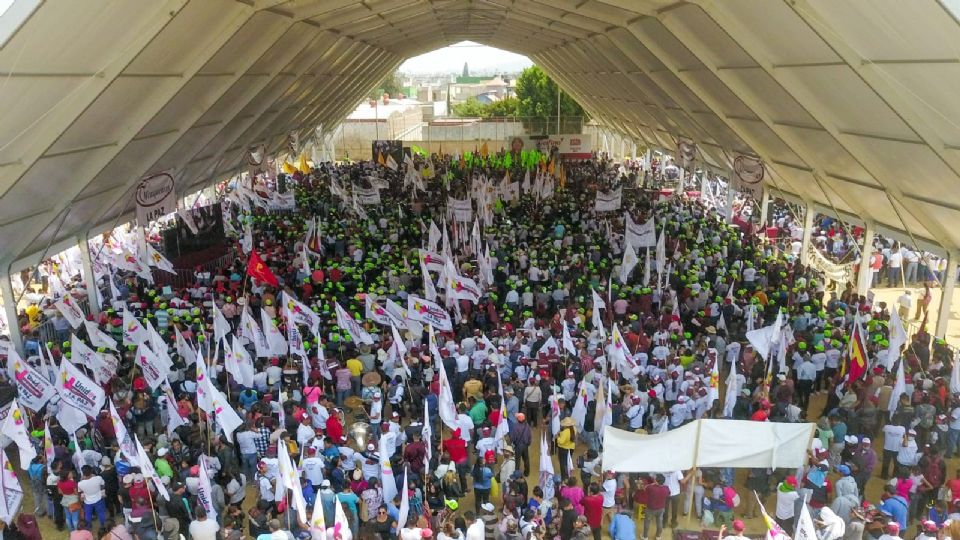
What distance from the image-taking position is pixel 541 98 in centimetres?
6350

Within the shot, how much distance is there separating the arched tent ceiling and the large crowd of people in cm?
266

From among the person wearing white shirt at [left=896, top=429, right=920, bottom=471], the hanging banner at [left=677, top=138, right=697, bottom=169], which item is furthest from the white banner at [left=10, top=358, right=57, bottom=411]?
the hanging banner at [left=677, top=138, right=697, bottom=169]

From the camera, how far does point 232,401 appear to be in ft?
43.0

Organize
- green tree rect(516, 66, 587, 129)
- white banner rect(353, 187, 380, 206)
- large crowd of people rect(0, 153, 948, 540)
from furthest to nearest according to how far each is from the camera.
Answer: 1. green tree rect(516, 66, 587, 129)
2. white banner rect(353, 187, 380, 206)
3. large crowd of people rect(0, 153, 948, 540)

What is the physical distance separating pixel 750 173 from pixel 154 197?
1619 centimetres

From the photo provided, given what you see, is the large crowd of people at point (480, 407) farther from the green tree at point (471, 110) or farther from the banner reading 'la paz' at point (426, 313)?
the green tree at point (471, 110)

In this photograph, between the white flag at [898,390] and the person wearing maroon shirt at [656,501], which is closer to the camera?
the person wearing maroon shirt at [656,501]

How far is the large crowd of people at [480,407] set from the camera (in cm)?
978

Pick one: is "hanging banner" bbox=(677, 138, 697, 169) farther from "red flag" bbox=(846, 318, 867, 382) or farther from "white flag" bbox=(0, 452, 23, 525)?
"white flag" bbox=(0, 452, 23, 525)

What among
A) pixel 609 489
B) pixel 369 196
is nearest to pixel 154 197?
pixel 369 196

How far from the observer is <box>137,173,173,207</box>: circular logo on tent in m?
18.8

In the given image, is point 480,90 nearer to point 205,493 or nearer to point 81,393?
point 81,393

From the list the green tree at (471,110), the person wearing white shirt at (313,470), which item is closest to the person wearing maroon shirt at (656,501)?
the person wearing white shirt at (313,470)

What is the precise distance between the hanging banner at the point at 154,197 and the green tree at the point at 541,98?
1750 inches
